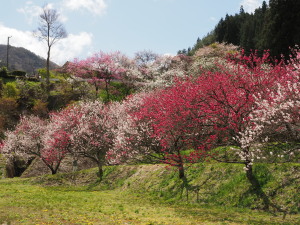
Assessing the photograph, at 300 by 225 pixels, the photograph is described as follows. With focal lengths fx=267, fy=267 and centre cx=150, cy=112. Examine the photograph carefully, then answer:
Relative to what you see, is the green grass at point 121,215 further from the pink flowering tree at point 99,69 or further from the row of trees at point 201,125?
the pink flowering tree at point 99,69

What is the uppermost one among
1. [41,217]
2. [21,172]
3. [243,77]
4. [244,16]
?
[244,16]

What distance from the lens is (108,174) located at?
28.0 m

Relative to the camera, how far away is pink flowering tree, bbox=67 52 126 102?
50.4 m

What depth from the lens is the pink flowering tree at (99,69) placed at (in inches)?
1984

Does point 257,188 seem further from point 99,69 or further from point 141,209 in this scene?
point 99,69

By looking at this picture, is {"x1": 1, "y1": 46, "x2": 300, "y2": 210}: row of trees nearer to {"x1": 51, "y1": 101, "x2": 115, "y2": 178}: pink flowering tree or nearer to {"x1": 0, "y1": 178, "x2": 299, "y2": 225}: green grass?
{"x1": 51, "y1": 101, "x2": 115, "y2": 178}: pink flowering tree

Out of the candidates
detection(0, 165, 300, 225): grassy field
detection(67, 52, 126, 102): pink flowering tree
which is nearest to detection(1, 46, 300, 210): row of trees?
detection(0, 165, 300, 225): grassy field

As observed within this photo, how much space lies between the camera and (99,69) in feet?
168

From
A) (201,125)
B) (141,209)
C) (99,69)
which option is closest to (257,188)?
(201,125)

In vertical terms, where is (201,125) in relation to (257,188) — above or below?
Result: above

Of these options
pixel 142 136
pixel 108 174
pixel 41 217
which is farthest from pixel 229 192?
pixel 108 174

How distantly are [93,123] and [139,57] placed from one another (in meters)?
43.4

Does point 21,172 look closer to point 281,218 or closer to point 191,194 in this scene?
point 191,194

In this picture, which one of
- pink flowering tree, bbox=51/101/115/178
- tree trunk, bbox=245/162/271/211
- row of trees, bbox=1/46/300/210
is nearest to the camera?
row of trees, bbox=1/46/300/210
